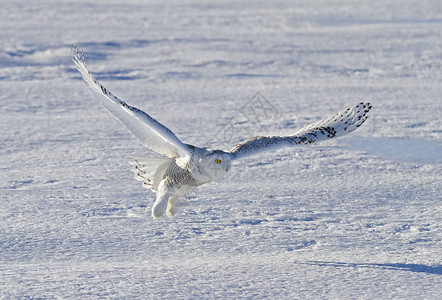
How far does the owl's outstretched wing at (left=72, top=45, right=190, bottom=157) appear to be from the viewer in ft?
10.6

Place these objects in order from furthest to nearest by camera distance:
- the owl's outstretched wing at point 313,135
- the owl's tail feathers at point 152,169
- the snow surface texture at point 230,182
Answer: the owl's tail feathers at point 152,169 < the owl's outstretched wing at point 313,135 < the snow surface texture at point 230,182

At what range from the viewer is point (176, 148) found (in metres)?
3.47

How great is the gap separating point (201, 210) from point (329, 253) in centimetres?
99

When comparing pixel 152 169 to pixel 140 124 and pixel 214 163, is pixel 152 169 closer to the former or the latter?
pixel 140 124

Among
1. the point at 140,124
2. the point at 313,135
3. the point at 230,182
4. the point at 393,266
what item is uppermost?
the point at 140,124

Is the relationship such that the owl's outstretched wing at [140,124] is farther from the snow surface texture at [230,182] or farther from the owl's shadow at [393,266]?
the owl's shadow at [393,266]

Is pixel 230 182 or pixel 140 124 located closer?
pixel 140 124

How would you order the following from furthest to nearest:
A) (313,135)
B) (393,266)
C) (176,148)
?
(313,135) < (176,148) < (393,266)

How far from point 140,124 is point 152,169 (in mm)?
497

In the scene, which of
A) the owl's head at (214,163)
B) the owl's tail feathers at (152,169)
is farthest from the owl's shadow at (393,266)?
the owl's tail feathers at (152,169)

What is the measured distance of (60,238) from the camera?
3.68m

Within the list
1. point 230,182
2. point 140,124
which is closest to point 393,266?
point 140,124

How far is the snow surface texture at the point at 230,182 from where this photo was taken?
3160 mm

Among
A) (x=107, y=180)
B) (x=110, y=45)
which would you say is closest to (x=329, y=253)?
(x=107, y=180)
